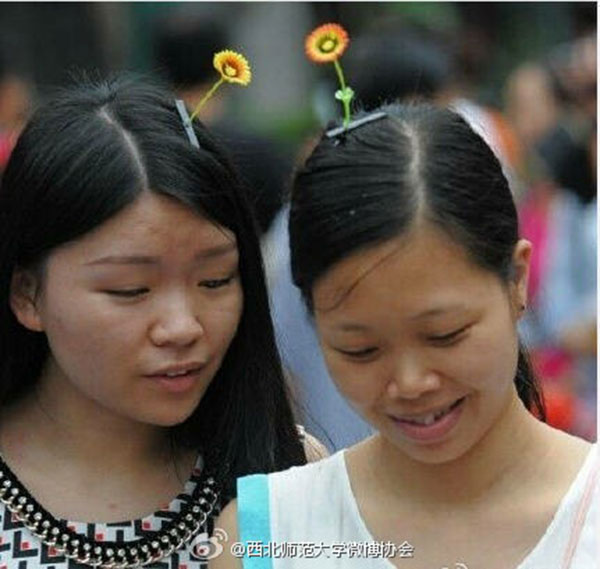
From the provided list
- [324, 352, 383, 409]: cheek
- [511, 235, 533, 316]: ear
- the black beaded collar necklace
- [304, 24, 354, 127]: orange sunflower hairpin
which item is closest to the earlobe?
[511, 235, 533, 316]: ear

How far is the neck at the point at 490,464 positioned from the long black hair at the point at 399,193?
220mm

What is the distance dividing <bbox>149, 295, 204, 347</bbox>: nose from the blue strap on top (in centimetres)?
23

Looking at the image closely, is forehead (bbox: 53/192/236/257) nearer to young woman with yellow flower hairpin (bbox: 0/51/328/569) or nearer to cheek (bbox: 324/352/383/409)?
young woman with yellow flower hairpin (bbox: 0/51/328/569)

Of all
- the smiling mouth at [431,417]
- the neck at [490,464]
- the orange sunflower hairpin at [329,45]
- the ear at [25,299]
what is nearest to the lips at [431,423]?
the smiling mouth at [431,417]

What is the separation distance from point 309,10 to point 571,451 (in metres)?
7.41

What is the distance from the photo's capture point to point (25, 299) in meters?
2.58

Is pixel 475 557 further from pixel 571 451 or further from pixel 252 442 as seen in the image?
pixel 252 442

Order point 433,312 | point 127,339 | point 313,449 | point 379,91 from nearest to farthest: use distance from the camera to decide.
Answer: point 433,312, point 127,339, point 313,449, point 379,91

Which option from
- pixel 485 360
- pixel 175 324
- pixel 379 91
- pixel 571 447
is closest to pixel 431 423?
pixel 485 360

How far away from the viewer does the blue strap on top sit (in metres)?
2.24

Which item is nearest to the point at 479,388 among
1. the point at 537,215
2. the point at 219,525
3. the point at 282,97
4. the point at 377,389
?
the point at 377,389

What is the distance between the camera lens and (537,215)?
5.53 meters

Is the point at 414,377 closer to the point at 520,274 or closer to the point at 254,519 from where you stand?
the point at 520,274

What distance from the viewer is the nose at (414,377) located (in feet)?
6.77
